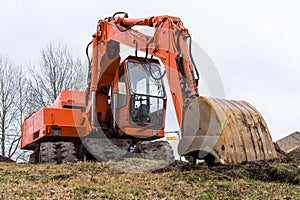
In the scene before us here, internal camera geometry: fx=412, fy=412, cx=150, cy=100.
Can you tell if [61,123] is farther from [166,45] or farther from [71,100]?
[166,45]

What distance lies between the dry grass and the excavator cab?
2.96m

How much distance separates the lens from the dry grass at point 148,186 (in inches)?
187

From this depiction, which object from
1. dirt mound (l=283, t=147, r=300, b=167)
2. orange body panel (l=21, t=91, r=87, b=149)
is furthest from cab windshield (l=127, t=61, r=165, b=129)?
dirt mound (l=283, t=147, r=300, b=167)

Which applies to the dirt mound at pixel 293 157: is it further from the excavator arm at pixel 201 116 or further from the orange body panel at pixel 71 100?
the orange body panel at pixel 71 100

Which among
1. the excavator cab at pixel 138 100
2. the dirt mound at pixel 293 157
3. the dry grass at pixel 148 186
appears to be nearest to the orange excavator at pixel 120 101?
the excavator cab at pixel 138 100

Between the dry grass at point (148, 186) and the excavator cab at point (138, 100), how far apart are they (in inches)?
117

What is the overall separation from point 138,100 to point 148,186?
431cm

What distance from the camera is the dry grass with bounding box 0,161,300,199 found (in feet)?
15.6

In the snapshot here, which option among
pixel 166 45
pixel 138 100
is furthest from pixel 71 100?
pixel 166 45

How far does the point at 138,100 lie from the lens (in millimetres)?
9391

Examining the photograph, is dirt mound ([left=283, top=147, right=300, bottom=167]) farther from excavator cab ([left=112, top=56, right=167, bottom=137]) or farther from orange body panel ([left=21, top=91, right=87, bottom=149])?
orange body panel ([left=21, top=91, right=87, bottom=149])

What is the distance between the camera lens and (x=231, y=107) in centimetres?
619

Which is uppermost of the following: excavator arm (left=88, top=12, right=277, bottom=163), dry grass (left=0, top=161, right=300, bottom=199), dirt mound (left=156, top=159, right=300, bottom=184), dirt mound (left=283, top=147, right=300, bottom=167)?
excavator arm (left=88, top=12, right=277, bottom=163)

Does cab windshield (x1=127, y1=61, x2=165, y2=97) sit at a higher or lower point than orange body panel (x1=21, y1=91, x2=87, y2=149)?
higher
